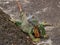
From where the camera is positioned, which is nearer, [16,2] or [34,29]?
[34,29]

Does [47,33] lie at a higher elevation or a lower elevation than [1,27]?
lower

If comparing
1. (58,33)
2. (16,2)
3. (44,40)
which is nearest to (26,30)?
(44,40)

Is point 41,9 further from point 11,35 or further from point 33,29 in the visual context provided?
point 11,35

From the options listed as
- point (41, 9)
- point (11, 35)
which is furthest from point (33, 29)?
point (41, 9)

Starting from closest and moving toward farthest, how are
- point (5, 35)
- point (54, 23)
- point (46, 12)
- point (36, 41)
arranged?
1. point (5, 35)
2. point (36, 41)
3. point (54, 23)
4. point (46, 12)

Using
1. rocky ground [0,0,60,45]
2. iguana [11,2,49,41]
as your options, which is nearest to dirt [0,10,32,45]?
iguana [11,2,49,41]

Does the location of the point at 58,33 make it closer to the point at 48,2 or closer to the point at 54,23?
the point at 54,23

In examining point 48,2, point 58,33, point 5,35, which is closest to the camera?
point 5,35

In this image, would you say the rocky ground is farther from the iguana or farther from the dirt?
the dirt
